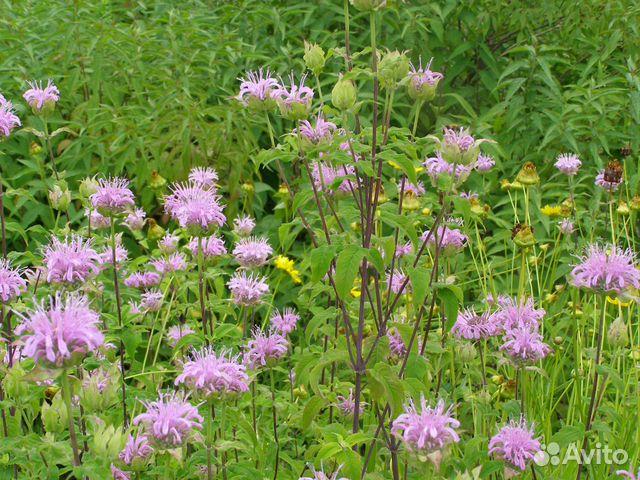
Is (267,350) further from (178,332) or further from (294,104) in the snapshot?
(294,104)

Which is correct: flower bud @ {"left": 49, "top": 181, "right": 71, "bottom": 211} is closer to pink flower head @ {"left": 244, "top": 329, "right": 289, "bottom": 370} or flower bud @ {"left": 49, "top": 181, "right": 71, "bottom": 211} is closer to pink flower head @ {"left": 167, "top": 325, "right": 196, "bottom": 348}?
pink flower head @ {"left": 167, "top": 325, "right": 196, "bottom": 348}

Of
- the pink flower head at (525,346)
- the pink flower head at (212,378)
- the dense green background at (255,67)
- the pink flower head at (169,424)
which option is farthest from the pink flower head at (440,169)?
the dense green background at (255,67)

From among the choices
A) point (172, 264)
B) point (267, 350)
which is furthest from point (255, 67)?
point (267, 350)

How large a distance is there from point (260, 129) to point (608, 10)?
4.70 feet

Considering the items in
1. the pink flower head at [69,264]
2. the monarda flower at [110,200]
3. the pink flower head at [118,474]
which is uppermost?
the monarda flower at [110,200]

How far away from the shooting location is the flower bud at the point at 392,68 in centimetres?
146

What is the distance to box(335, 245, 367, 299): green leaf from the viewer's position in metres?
1.37

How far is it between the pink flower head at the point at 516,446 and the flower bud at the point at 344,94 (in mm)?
627

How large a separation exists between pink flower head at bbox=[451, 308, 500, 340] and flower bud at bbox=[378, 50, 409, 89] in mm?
605

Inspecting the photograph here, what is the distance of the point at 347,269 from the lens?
137 cm

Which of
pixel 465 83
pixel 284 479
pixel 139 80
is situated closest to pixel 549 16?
pixel 465 83

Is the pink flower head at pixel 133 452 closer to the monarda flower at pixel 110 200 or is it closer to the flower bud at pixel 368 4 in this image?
the monarda flower at pixel 110 200

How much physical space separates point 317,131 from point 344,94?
0.13m

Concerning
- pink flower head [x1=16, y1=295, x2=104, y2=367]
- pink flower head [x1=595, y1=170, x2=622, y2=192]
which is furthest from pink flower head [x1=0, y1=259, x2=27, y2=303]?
pink flower head [x1=595, y1=170, x2=622, y2=192]
